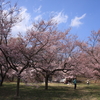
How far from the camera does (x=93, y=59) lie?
15.8 metres

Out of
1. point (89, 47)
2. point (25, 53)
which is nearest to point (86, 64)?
point (89, 47)

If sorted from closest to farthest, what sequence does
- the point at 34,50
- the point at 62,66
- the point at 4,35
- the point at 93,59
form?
the point at 4,35, the point at 34,50, the point at 62,66, the point at 93,59

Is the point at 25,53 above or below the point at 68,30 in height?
below

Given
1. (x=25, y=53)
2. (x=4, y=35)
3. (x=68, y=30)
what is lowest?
(x=25, y=53)

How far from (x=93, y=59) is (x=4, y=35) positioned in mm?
10829

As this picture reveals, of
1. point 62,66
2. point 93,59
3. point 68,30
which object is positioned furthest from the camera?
point 93,59

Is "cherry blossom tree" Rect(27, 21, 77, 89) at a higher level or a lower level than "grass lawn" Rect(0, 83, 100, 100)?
higher

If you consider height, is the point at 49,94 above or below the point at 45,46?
below

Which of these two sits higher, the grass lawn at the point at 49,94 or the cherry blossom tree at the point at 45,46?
the cherry blossom tree at the point at 45,46

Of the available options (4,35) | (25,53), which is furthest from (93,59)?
(4,35)

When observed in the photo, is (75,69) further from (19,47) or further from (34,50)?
(19,47)

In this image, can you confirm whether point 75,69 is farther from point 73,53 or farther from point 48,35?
point 48,35

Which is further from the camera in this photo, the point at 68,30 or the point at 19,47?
the point at 68,30

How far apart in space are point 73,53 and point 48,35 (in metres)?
6.09
